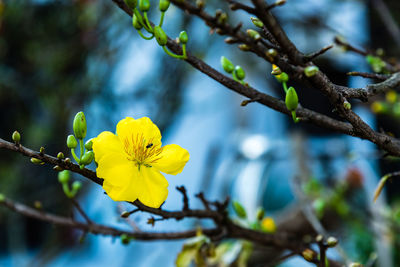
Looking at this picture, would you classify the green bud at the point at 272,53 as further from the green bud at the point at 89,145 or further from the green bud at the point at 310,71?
the green bud at the point at 89,145

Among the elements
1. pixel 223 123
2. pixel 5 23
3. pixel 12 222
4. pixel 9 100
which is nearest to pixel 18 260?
pixel 12 222

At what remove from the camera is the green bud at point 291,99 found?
28 centimetres

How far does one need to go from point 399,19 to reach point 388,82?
1007mm

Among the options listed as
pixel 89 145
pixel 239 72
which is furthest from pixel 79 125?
pixel 239 72

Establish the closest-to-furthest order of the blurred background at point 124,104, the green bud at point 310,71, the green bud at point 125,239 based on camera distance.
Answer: the green bud at point 310,71 → the green bud at point 125,239 → the blurred background at point 124,104

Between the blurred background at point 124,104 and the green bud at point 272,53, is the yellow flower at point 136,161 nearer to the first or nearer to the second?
the green bud at point 272,53

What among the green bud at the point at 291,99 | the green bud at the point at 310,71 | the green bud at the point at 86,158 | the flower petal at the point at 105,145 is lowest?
the green bud at the point at 86,158

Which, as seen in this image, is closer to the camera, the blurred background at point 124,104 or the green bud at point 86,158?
the green bud at point 86,158

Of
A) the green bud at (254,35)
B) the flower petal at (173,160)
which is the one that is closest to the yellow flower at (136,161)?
the flower petal at (173,160)

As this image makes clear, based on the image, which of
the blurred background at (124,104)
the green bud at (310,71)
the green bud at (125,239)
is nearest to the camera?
the green bud at (310,71)

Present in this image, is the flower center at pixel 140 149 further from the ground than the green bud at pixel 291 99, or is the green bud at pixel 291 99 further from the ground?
the green bud at pixel 291 99

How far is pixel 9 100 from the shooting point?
1.31 meters

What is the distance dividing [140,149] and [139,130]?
0.05ft

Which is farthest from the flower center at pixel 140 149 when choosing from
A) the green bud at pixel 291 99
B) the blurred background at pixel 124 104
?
the blurred background at pixel 124 104
